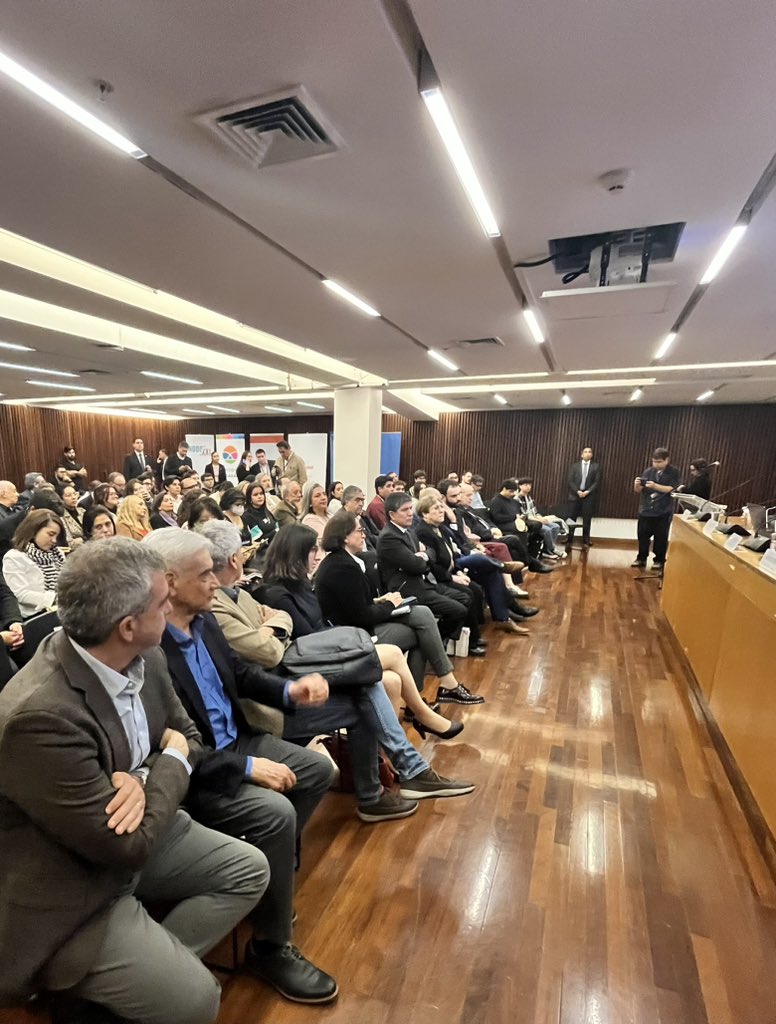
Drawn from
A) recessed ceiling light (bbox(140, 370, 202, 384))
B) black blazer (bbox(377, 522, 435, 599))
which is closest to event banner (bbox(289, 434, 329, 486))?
recessed ceiling light (bbox(140, 370, 202, 384))

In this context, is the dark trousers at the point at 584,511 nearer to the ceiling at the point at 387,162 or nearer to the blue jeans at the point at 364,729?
the ceiling at the point at 387,162

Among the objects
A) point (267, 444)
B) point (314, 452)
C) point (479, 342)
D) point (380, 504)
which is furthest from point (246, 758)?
point (267, 444)

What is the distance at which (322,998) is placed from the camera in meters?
1.35

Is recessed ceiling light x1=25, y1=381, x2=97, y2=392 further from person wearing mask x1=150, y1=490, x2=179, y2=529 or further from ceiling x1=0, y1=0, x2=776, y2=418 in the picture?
person wearing mask x1=150, y1=490, x2=179, y2=529

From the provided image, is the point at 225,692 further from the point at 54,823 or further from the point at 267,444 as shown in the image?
the point at 267,444

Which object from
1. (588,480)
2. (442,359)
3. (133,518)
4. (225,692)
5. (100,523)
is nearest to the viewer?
(225,692)

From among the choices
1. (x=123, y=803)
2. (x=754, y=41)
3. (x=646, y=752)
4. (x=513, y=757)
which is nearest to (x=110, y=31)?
(x=754, y=41)

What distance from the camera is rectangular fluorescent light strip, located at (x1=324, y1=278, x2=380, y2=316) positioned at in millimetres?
3340

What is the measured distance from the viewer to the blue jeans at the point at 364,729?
73.4 inches

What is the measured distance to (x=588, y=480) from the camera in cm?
879

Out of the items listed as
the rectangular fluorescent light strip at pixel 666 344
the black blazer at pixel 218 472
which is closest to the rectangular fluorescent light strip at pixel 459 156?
the rectangular fluorescent light strip at pixel 666 344

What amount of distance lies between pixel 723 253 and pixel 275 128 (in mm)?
2513

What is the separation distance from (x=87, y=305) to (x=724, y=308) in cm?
496

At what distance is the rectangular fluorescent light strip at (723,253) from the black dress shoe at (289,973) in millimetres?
3531
